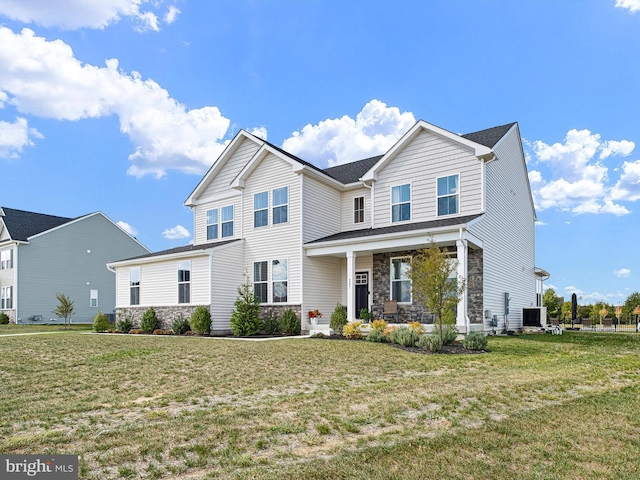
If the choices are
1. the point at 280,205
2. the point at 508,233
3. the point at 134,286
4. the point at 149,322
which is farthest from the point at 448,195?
the point at 134,286

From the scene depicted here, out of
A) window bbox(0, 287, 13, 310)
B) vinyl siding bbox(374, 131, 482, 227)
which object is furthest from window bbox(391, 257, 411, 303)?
window bbox(0, 287, 13, 310)

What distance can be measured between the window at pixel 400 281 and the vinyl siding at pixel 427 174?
1606 mm

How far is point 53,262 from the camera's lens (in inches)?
1323

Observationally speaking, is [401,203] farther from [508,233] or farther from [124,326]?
[124,326]

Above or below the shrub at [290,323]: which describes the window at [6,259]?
above

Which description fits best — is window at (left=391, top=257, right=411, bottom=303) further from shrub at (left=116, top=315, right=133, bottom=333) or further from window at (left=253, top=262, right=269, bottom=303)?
shrub at (left=116, top=315, right=133, bottom=333)

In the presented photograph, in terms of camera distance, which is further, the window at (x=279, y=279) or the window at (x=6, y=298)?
the window at (x=6, y=298)

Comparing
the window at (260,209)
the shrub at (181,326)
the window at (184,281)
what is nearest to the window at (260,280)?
the window at (260,209)

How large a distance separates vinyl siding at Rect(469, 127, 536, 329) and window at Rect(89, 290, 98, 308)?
96.8 feet

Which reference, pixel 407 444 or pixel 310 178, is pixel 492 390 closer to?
pixel 407 444

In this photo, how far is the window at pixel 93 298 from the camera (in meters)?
35.2

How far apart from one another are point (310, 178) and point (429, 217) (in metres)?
5.23

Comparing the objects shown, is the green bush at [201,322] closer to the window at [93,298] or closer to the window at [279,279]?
the window at [279,279]

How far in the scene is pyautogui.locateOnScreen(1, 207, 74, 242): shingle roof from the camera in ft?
106
